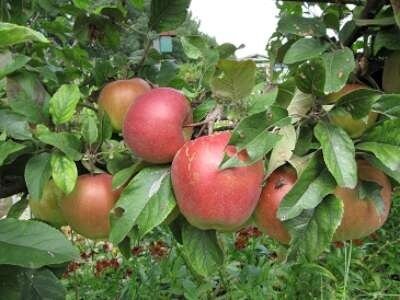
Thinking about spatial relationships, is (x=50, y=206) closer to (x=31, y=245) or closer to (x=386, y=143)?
(x=31, y=245)

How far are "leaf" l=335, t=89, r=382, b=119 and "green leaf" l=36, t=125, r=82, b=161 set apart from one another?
305 mm

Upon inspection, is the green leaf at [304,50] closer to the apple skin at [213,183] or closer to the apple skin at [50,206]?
the apple skin at [213,183]

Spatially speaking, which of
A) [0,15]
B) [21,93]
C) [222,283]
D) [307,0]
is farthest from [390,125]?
[222,283]

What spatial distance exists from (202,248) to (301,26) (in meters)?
0.28

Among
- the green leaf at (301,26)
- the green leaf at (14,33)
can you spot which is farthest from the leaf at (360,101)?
the green leaf at (14,33)

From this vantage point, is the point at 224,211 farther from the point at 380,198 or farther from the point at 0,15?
the point at 0,15

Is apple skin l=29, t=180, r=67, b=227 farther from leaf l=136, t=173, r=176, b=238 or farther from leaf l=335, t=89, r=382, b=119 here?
leaf l=335, t=89, r=382, b=119

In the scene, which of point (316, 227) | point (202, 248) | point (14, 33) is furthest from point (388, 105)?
point (14, 33)

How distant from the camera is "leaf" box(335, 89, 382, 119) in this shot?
1.69 feet

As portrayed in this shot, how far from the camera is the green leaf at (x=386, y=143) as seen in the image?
49 cm

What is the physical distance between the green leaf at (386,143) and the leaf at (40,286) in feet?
1.54

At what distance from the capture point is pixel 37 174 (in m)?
0.63

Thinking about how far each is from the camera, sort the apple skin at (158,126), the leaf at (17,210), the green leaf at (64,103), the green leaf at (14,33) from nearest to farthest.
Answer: the green leaf at (14,33)
the apple skin at (158,126)
the green leaf at (64,103)
the leaf at (17,210)

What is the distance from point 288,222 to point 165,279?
42.2 inches
